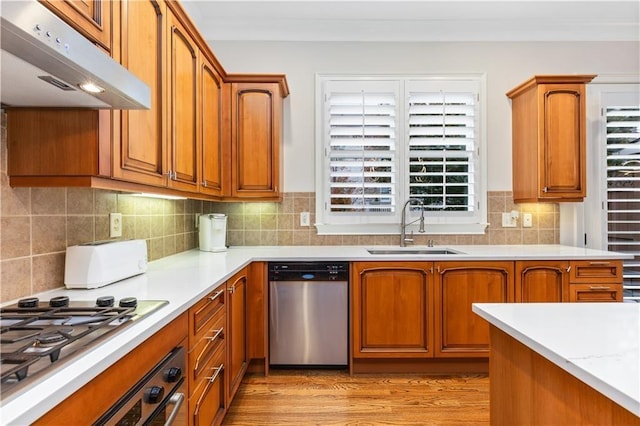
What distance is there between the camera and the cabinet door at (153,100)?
1.39 meters

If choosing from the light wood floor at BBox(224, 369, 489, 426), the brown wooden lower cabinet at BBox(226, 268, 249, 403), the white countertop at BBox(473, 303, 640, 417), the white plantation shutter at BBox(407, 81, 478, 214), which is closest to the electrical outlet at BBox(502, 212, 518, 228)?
the white plantation shutter at BBox(407, 81, 478, 214)

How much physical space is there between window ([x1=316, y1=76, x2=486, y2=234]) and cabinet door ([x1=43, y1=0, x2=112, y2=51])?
2019 mm

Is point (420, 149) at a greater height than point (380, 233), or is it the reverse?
point (420, 149)

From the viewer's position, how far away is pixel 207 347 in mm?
1573

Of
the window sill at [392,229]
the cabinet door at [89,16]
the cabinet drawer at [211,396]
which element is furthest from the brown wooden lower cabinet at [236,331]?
the cabinet door at [89,16]

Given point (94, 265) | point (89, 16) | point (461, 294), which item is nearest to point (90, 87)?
point (89, 16)

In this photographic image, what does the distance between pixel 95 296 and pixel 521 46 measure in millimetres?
3738

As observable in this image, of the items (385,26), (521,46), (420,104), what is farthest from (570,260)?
(385,26)

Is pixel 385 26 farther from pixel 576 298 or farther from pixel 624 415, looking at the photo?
pixel 624 415

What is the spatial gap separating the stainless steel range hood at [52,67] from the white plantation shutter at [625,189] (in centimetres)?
369

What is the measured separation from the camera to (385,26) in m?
3.10

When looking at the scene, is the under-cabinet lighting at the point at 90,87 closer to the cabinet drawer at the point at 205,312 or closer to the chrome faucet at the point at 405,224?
the cabinet drawer at the point at 205,312

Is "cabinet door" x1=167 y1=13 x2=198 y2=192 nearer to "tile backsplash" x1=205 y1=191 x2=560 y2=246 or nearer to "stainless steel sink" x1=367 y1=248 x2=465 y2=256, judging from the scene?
"tile backsplash" x1=205 y1=191 x2=560 y2=246

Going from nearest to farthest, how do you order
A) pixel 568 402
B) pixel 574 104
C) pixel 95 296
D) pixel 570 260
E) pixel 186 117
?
1. pixel 568 402
2. pixel 95 296
3. pixel 186 117
4. pixel 570 260
5. pixel 574 104
